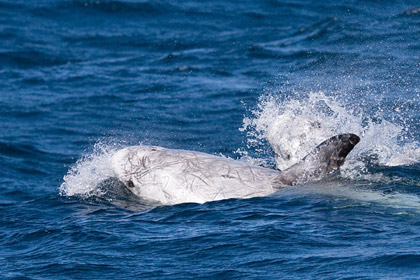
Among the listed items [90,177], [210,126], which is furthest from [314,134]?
[210,126]

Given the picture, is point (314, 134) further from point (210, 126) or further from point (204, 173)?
point (210, 126)

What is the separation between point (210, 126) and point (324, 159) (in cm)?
845

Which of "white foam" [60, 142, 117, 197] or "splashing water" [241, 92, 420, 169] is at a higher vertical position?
"splashing water" [241, 92, 420, 169]

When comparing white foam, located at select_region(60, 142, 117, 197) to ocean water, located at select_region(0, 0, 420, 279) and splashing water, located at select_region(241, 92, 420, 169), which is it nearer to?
ocean water, located at select_region(0, 0, 420, 279)

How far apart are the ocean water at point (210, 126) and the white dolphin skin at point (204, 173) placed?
276 mm

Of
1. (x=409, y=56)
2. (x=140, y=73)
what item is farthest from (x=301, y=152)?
(x=140, y=73)

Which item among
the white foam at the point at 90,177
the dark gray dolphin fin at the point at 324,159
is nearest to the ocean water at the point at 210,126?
the white foam at the point at 90,177

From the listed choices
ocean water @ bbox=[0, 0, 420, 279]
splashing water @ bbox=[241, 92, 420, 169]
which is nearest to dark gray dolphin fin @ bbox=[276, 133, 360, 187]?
ocean water @ bbox=[0, 0, 420, 279]

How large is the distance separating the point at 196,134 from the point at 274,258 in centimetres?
1048

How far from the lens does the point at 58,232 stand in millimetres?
10922

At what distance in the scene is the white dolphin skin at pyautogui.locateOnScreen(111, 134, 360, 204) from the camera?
1149 cm

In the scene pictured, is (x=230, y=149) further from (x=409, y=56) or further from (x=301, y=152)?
(x=409, y=56)

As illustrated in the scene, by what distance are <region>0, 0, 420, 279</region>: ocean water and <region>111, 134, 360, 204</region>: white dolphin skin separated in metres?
0.28

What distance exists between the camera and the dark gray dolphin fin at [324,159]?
11.3 meters
